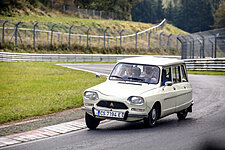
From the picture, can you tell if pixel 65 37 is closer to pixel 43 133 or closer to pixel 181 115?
pixel 181 115

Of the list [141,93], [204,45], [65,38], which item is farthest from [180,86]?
[65,38]

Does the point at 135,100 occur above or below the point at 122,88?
below

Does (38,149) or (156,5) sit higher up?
(156,5)

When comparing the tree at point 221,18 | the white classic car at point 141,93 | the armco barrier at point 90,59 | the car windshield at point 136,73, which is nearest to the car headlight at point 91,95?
the white classic car at point 141,93

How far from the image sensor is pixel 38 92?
54.2ft

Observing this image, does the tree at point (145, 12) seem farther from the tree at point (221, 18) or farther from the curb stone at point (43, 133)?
the curb stone at point (43, 133)

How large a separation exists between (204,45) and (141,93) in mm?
27865

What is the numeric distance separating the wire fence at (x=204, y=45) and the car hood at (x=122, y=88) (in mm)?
23908

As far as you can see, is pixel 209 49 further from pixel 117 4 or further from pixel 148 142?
pixel 117 4

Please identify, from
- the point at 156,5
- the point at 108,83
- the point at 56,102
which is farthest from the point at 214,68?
the point at 156,5

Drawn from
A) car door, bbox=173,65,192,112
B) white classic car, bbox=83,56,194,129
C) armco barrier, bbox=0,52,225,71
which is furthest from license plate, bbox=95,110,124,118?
armco barrier, bbox=0,52,225,71

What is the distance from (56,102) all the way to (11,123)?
3479 mm

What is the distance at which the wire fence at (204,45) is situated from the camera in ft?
108

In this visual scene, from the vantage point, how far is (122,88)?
9.25m
